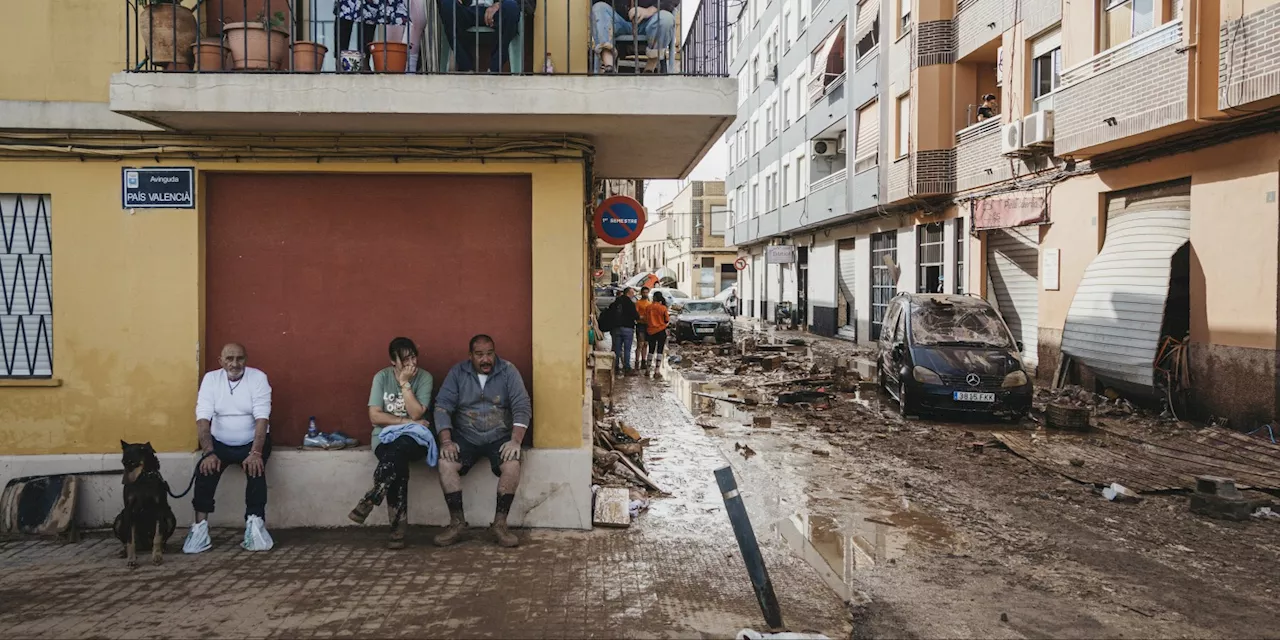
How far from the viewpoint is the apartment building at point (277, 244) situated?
23.6 feet

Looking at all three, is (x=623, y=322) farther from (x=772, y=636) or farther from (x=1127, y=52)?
(x=772, y=636)

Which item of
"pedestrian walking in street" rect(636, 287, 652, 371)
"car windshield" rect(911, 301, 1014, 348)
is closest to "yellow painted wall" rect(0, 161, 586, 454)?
"car windshield" rect(911, 301, 1014, 348)

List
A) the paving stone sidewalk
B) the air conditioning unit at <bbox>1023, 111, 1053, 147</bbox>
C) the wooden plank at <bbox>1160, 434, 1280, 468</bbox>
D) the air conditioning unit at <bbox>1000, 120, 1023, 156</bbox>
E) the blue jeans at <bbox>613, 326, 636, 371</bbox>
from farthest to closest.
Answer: the blue jeans at <bbox>613, 326, 636, 371</bbox>, the air conditioning unit at <bbox>1000, 120, 1023, 156</bbox>, the air conditioning unit at <bbox>1023, 111, 1053, 147</bbox>, the wooden plank at <bbox>1160, 434, 1280, 468</bbox>, the paving stone sidewalk

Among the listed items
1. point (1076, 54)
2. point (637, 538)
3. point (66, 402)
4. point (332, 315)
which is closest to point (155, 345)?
point (66, 402)

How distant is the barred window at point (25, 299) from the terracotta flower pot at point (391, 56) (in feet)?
9.96

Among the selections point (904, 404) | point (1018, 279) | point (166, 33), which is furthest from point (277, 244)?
point (1018, 279)

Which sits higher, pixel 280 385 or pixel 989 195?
pixel 989 195

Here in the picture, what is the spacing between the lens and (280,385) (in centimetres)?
746

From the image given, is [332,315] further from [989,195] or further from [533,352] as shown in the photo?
[989,195]

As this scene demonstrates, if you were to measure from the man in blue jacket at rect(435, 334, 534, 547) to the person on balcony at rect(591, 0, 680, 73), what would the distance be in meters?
2.63

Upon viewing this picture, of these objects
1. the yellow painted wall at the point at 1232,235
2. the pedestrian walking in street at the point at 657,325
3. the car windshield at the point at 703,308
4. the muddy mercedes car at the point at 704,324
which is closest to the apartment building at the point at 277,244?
the yellow painted wall at the point at 1232,235

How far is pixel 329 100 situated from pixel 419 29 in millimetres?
1375

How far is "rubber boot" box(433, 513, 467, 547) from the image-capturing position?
669 centimetres

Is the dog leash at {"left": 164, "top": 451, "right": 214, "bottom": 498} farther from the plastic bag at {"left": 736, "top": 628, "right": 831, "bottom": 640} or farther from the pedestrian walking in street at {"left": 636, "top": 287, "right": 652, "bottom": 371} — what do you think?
the pedestrian walking in street at {"left": 636, "top": 287, "right": 652, "bottom": 371}
